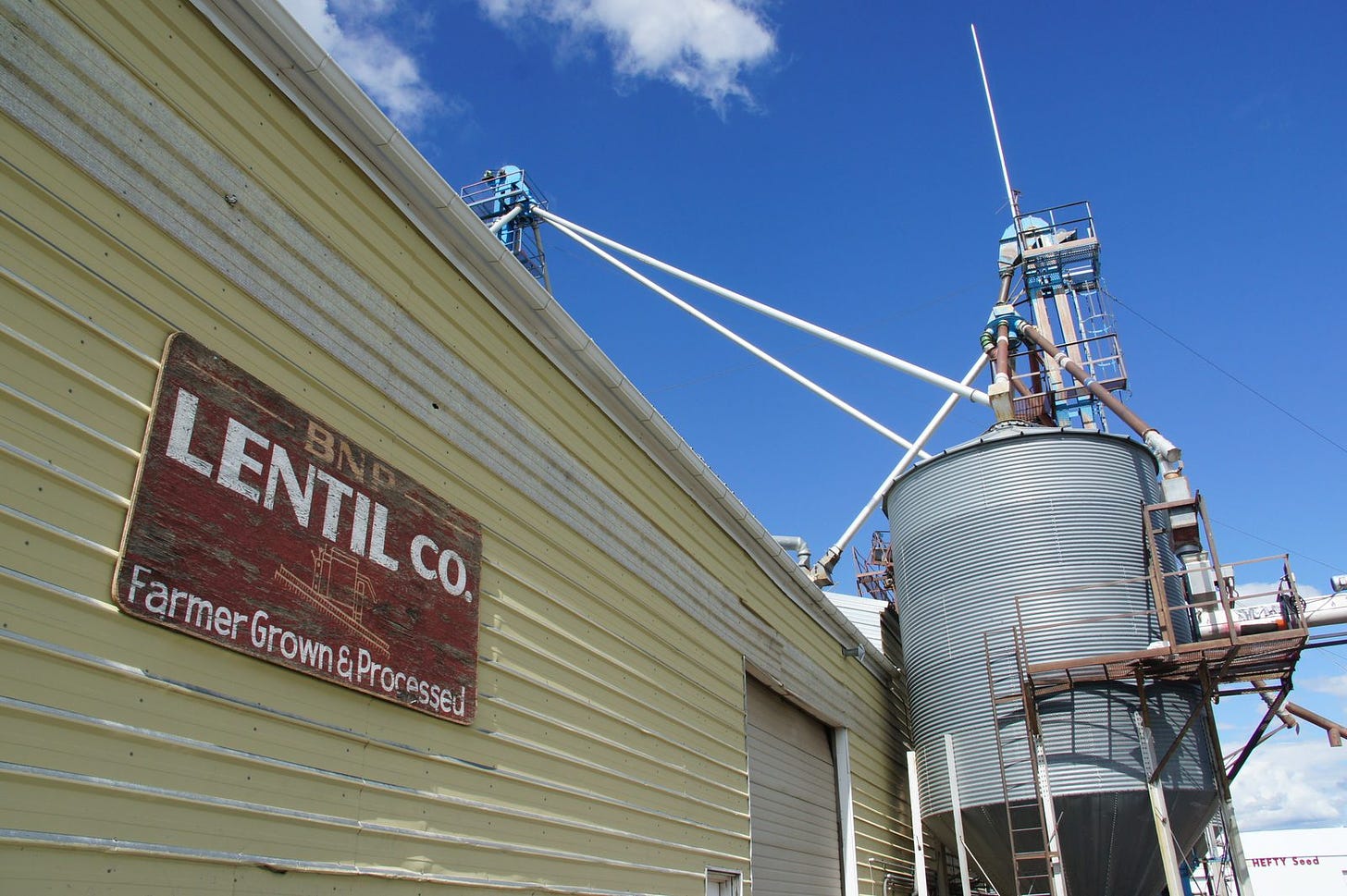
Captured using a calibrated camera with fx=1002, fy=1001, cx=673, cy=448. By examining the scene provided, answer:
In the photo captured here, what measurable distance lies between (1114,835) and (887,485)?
25.3 ft

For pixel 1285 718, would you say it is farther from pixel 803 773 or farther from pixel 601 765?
pixel 601 765

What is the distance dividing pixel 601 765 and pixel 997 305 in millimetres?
17642

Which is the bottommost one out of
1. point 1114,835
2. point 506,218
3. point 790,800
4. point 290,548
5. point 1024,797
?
point 1114,835

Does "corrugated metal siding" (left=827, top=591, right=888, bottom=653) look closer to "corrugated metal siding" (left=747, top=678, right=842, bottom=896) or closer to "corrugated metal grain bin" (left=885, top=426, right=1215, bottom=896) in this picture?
"corrugated metal grain bin" (left=885, top=426, right=1215, bottom=896)

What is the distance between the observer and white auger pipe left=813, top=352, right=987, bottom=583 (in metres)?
21.2

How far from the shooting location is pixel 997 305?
23469 mm

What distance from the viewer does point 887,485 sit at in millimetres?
20641

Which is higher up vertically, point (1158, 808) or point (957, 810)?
point (957, 810)

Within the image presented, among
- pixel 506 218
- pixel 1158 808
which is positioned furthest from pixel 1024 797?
pixel 506 218

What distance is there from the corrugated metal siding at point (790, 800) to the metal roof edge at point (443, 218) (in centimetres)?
297

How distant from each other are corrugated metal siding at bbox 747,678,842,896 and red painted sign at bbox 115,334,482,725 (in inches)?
266

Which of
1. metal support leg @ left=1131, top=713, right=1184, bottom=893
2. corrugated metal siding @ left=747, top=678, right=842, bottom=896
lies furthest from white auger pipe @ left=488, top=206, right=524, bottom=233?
metal support leg @ left=1131, top=713, right=1184, bottom=893

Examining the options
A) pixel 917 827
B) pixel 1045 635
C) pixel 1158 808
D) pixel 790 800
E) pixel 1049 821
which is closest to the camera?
pixel 790 800

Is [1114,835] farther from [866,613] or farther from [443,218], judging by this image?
[443,218]
